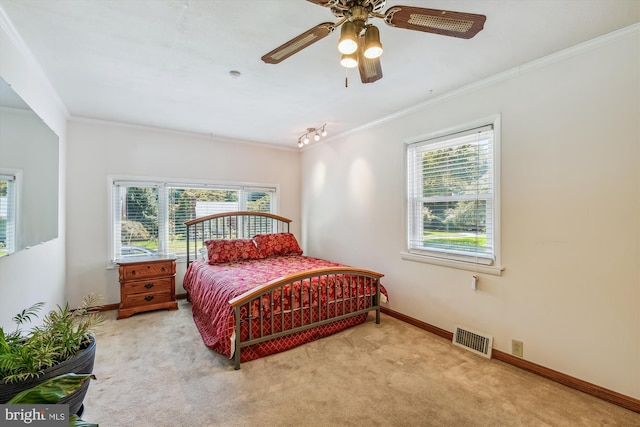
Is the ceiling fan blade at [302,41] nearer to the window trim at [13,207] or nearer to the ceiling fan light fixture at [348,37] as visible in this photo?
the ceiling fan light fixture at [348,37]

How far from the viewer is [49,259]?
2.72m

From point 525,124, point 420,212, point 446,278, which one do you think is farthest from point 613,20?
point 446,278

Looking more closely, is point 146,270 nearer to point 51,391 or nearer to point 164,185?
point 164,185

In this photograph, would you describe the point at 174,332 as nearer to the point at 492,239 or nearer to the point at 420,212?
the point at 420,212

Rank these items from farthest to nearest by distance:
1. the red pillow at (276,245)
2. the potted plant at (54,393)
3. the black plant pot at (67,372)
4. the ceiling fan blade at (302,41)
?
the red pillow at (276,245) → the ceiling fan blade at (302,41) → the black plant pot at (67,372) → the potted plant at (54,393)

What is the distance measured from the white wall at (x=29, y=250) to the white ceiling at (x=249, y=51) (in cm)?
10

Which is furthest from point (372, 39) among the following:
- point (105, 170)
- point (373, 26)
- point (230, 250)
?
point (105, 170)

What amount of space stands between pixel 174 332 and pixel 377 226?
2.55 metres

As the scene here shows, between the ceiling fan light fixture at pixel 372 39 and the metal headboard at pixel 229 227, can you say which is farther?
the metal headboard at pixel 229 227

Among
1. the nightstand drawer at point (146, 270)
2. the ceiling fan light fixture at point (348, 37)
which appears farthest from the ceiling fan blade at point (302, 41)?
the nightstand drawer at point (146, 270)

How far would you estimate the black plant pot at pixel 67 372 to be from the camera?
1.13 metres

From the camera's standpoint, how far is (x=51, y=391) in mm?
1062

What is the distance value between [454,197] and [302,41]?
83.3 inches

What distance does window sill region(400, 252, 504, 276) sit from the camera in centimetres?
253
